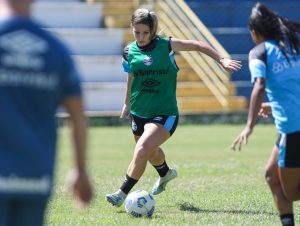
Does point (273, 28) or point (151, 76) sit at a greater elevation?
point (273, 28)

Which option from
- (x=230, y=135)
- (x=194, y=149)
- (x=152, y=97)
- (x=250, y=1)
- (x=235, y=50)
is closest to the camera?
(x=152, y=97)

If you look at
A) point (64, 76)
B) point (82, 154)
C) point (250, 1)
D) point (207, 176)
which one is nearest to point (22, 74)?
point (64, 76)

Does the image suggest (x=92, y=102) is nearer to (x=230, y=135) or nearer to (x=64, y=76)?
(x=230, y=135)

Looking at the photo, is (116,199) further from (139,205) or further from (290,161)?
(290,161)

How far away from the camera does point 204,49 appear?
9.20 metres

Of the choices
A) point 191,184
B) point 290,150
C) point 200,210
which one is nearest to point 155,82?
point 200,210

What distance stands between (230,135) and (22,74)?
55.3 feet

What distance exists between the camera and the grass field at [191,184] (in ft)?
27.7

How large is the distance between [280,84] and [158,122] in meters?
2.90

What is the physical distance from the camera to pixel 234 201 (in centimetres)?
966

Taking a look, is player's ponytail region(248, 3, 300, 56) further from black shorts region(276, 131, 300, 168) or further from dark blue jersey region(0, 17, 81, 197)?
dark blue jersey region(0, 17, 81, 197)

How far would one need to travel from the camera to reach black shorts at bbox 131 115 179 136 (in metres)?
9.35

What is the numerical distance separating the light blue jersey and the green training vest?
289 cm

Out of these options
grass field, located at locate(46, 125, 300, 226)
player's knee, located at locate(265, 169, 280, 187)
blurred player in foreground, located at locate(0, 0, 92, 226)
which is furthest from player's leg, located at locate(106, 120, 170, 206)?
blurred player in foreground, located at locate(0, 0, 92, 226)
